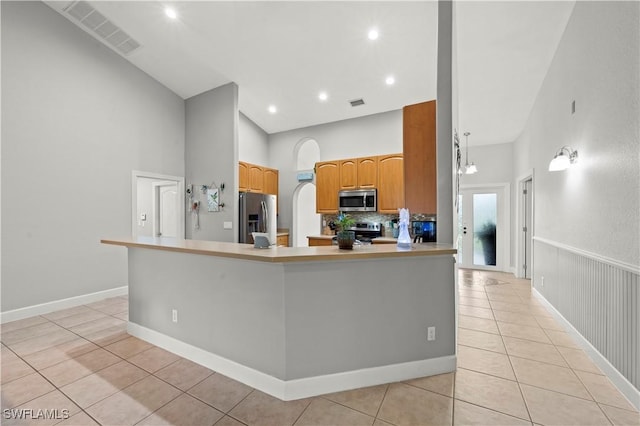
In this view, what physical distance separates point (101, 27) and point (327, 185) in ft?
14.0

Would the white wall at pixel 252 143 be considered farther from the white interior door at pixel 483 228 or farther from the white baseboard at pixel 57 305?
the white interior door at pixel 483 228

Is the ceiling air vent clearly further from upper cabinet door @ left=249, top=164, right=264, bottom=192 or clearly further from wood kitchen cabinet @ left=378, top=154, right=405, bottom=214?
wood kitchen cabinet @ left=378, top=154, right=405, bottom=214

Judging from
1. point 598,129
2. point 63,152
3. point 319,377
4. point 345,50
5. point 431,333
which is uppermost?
point 345,50

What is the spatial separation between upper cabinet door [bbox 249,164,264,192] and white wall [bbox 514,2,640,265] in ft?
15.9

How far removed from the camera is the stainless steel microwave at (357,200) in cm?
518

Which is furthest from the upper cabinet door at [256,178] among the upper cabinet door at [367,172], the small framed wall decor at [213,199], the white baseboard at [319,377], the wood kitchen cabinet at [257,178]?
the white baseboard at [319,377]

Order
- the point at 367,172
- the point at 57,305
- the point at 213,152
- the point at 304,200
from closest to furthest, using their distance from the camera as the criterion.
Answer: the point at 57,305 < the point at 213,152 < the point at 367,172 < the point at 304,200

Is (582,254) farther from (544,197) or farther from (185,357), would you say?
(185,357)

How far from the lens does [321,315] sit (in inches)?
79.1

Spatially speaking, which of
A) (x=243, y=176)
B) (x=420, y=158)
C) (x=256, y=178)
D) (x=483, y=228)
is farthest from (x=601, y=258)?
(x=256, y=178)

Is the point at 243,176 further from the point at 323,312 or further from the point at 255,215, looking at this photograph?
the point at 323,312

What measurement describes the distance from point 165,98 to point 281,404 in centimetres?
534

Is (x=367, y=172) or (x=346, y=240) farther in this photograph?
(x=367, y=172)

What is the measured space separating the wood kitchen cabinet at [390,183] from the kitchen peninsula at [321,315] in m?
2.76
